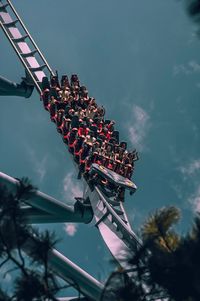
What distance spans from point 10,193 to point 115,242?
1008 centimetres

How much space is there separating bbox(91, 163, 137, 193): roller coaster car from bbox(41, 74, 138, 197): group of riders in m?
0.37

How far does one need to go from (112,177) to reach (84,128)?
97.7 inches

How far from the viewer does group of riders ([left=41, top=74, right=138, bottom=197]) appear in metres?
19.9

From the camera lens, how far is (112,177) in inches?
751

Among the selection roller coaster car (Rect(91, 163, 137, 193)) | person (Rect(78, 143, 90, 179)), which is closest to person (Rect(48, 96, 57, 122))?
person (Rect(78, 143, 90, 179))

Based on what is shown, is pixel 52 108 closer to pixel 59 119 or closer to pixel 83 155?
pixel 59 119

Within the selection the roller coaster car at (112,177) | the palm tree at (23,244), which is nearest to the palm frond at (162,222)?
the palm tree at (23,244)

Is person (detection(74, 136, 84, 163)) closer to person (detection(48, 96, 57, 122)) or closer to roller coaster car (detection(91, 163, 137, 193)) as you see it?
roller coaster car (detection(91, 163, 137, 193))

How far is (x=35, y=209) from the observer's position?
56.0 ft

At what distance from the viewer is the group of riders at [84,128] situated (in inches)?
782

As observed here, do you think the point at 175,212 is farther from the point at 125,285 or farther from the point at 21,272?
the point at 21,272

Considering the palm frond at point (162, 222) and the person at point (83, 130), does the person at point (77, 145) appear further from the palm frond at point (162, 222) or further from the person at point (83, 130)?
the palm frond at point (162, 222)

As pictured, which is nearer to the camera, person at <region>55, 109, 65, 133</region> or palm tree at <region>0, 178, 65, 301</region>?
palm tree at <region>0, 178, 65, 301</region>

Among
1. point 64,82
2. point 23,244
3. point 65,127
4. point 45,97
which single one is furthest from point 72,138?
point 23,244
